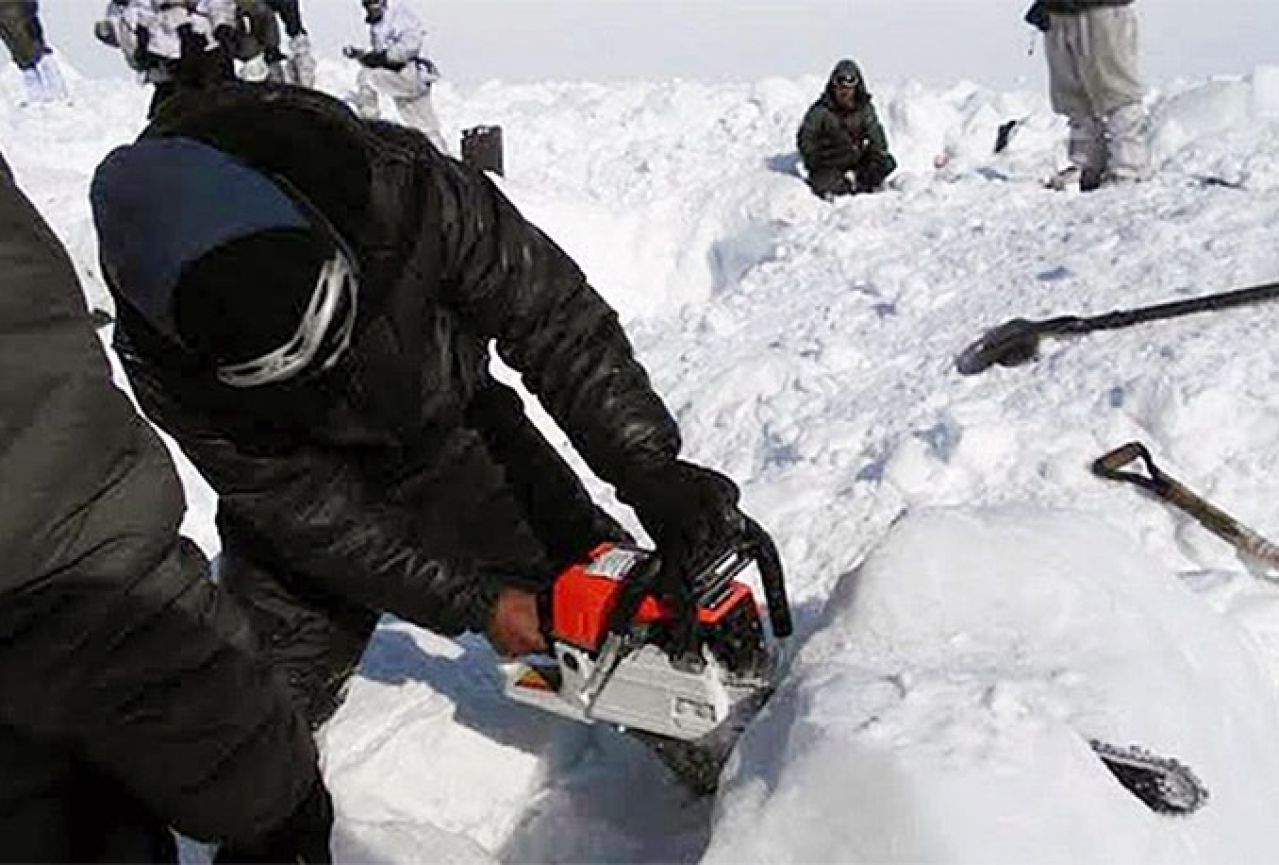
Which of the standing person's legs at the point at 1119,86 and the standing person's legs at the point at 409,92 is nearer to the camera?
the standing person's legs at the point at 1119,86

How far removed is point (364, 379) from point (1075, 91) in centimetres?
491

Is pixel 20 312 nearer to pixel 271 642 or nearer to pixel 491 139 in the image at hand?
pixel 271 642

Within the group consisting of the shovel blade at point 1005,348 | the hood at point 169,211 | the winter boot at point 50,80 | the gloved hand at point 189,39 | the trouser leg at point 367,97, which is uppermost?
the hood at point 169,211

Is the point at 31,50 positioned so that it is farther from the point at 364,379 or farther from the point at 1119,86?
the point at 364,379

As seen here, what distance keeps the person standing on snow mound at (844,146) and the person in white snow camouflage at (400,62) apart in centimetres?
253

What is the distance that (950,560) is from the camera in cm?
218

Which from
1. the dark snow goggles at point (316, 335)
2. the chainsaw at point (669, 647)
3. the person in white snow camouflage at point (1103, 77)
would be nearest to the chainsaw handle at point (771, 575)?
the chainsaw at point (669, 647)

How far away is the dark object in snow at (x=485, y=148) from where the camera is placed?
922cm

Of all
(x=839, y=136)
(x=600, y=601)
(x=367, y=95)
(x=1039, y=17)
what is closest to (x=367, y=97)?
(x=367, y=95)

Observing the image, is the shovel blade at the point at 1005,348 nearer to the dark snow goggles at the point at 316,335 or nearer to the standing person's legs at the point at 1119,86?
the standing person's legs at the point at 1119,86

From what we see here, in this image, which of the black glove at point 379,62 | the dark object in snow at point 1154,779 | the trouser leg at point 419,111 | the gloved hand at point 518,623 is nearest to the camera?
the dark object in snow at point 1154,779

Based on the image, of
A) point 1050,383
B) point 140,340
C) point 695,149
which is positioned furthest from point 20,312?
point 695,149

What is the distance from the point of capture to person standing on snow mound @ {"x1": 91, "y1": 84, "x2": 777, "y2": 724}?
1827 mm

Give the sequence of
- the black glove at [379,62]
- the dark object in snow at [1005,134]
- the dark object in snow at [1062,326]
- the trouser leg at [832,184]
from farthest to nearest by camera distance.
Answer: the black glove at [379,62], the dark object in snow at [1005,134], the trouser leg at [832,184], the dark object in snow at [1062,326]
